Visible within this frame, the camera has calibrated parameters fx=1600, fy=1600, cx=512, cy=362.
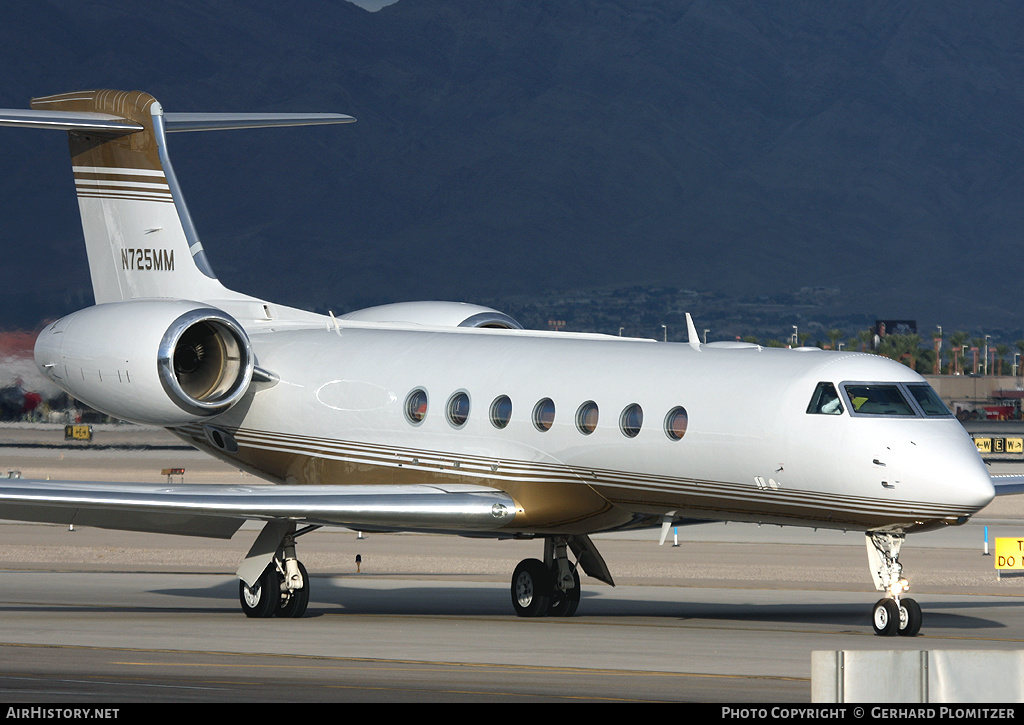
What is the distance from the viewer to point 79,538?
136ft

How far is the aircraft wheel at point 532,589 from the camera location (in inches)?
902

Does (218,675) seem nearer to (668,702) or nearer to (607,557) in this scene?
(668,702)

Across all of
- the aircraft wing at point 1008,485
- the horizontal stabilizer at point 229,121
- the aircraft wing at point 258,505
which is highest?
the horizontal stabilizer at point 229,121

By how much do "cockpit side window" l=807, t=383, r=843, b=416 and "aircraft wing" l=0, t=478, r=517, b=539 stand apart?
448 cm

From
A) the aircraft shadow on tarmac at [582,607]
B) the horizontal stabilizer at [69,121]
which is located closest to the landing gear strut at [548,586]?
the aircraft shadow on tarmac at [582,607]

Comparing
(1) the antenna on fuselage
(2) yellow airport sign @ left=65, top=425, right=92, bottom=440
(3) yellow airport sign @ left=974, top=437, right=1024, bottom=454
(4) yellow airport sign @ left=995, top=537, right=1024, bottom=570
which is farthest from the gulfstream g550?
(2) yellow airport sign @ left=65, top=425, right=92, bottom=440

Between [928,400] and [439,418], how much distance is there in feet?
22.6

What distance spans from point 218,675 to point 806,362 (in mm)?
8054

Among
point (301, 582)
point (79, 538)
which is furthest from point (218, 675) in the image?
point (79, 538)

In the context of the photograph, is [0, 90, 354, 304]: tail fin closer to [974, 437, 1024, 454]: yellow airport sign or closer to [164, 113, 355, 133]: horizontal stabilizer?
[164, 113, 355, 133]: horizontal stabilizer

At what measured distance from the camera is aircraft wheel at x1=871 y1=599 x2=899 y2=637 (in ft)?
59.5

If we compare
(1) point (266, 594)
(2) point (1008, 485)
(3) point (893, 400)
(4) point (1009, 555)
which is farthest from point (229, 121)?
(4) point (1009, 555)

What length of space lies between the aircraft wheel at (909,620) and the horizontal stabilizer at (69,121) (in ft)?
45.6

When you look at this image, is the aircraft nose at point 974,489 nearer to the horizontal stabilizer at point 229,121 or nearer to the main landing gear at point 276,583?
the main landing gear at point 276,583
